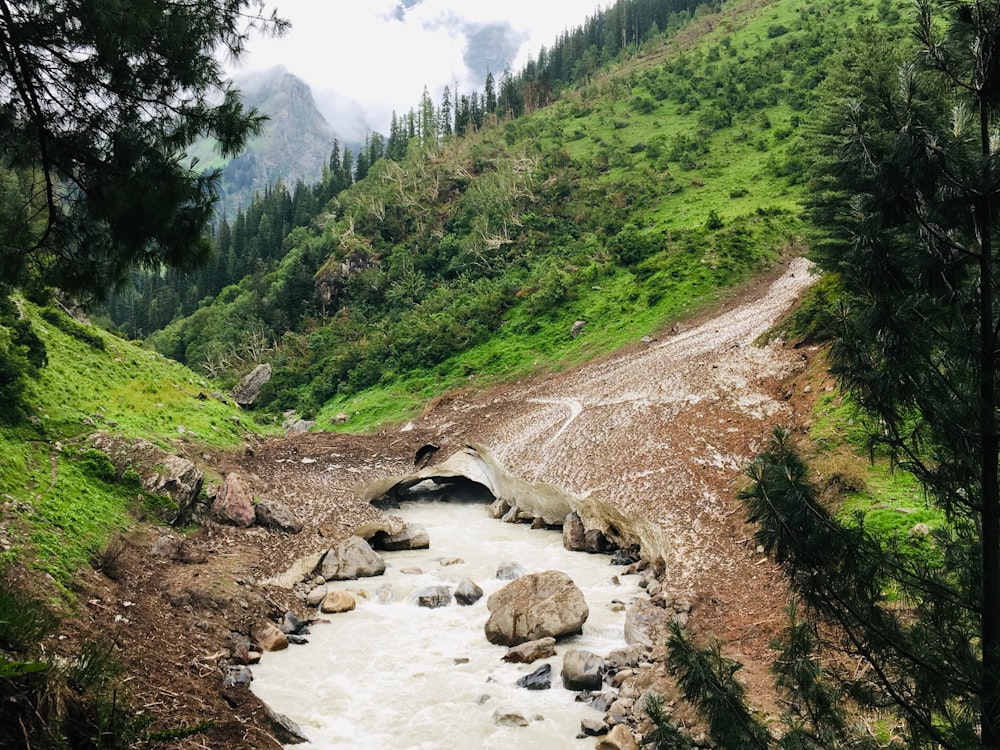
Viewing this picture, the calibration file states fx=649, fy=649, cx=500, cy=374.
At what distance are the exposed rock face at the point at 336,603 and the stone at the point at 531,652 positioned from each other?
13.6ft

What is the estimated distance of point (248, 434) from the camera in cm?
2578

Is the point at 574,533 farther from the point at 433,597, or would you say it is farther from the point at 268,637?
the point at 268,637

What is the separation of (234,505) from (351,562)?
11.0ft

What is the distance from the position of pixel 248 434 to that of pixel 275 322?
139 ft

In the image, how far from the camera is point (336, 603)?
562 inches

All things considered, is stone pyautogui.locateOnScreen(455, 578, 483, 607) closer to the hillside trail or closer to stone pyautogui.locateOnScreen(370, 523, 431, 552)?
stone pyautogui.locateOnScreen(370, 523, 431, 552)

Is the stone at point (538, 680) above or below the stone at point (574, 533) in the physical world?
above

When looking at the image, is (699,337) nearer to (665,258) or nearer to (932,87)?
(665,258)

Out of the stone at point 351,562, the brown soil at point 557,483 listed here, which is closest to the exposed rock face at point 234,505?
the brown soil at point 557,483

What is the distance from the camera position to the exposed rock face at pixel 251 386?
164 feet

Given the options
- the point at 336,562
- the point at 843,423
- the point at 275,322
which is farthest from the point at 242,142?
the point at 275,322

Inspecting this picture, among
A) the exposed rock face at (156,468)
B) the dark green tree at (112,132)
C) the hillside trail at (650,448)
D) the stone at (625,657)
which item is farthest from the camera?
the exposed rock face at (156,468)

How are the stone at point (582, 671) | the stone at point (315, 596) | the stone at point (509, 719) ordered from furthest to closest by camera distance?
the stone at point (315, 596) → the stone at point (582, 671) → the stone at point (509, 719)

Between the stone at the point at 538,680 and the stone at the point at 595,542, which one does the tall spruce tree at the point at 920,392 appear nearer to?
the stone at the point at 538,680
